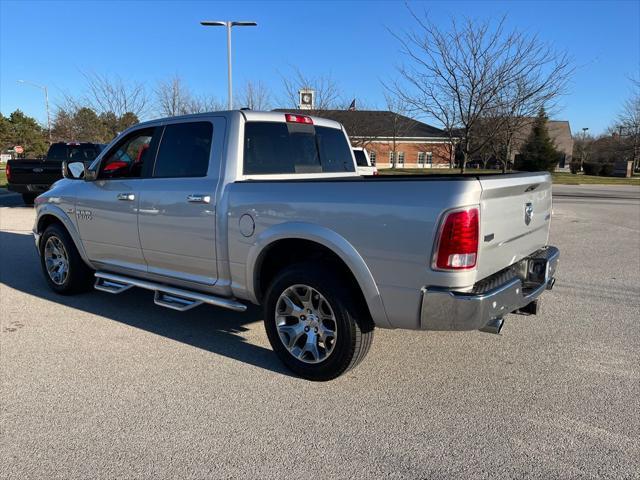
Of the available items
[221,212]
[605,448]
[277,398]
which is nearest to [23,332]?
[221,212]

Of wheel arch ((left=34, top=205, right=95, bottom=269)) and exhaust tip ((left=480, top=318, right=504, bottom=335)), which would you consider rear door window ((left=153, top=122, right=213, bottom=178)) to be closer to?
wheel arch ((left=34, top=205, right=95, bottom=269))

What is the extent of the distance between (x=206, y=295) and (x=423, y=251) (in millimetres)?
2098

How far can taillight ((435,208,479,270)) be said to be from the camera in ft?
9.22

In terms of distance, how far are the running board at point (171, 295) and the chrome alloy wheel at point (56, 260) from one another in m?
0.77

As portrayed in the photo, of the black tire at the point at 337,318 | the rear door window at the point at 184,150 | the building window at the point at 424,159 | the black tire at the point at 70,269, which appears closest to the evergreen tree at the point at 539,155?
the building window at the point at 424,159

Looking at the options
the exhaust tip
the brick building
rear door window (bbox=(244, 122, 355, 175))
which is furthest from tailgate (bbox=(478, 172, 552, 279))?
the brick building

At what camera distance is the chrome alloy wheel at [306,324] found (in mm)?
3500

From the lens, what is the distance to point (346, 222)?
3.20 metres

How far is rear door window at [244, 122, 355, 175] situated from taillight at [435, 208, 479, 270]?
1.84 m

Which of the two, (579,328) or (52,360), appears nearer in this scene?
(52,360)

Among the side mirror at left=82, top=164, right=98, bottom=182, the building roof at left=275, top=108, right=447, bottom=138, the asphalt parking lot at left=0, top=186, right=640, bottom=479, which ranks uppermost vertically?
the building roof at left=275, top=108, right=447, bottom=138

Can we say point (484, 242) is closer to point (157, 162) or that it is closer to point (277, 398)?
point (277, 398)

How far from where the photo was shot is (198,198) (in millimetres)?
3996

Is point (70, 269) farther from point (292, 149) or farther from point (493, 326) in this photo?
point (493, 326)
